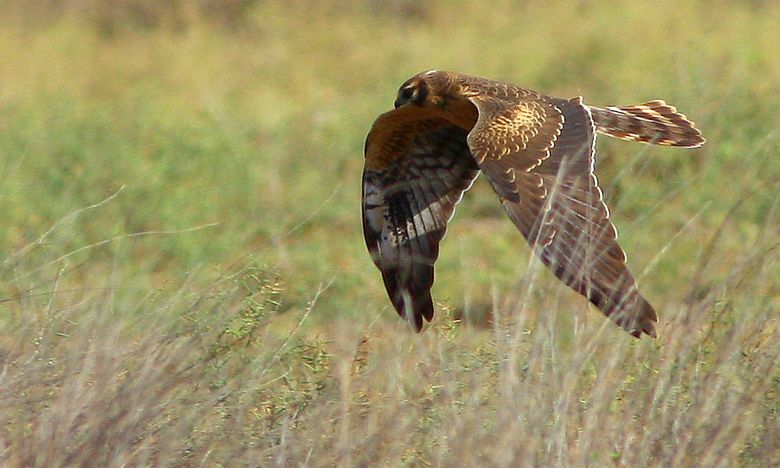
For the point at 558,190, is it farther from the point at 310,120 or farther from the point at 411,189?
the point at 310,120

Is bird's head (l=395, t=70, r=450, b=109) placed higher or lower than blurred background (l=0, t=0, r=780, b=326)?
higher

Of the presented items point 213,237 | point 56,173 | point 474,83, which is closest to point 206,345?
point 474,83

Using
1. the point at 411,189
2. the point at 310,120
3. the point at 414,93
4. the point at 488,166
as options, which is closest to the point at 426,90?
the point at 414,93

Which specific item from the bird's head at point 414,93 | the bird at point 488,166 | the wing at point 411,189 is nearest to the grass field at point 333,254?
the bird at point 488,166

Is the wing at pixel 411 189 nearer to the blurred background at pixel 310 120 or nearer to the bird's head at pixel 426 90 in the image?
the bird's head at pixel 426 90

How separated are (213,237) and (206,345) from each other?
412 cm

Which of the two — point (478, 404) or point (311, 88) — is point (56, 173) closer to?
point (311, 88)

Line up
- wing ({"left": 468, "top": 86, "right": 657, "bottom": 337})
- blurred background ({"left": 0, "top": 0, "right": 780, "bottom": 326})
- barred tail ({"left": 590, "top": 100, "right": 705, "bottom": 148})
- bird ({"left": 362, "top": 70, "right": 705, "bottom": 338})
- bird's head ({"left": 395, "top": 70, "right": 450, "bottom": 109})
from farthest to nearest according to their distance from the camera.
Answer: blurred background ({"left": 0, "top": 0, "right": 780, "bottom": 326}), bird's head ({"left": 395, "top": 70, "right": 450, "bottom": 109}), barred tail ({"left": 590, "top": 100, "right": 705, "bottom": 148}), bird ({"left": 362, "top": 70, "right": 705, "bottom": 338}), wing ({"left": 468, "top": 86, "right": 657, "bottom": 337})

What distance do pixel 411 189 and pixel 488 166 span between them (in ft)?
3.88

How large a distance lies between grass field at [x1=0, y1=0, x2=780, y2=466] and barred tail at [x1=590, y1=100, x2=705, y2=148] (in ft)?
0.80

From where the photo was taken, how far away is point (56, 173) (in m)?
9.35

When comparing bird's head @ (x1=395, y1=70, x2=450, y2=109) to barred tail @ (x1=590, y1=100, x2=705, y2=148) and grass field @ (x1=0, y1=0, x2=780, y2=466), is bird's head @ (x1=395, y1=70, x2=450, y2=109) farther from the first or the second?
grass field @ (x1=0, y1=0, x2=780, y2=466)

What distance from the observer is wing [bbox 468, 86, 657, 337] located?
4.61 meters

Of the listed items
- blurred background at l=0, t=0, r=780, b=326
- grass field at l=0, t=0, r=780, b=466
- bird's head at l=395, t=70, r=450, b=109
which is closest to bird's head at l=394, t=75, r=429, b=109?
bird's head at l=395, t=70, r=450, b=109
